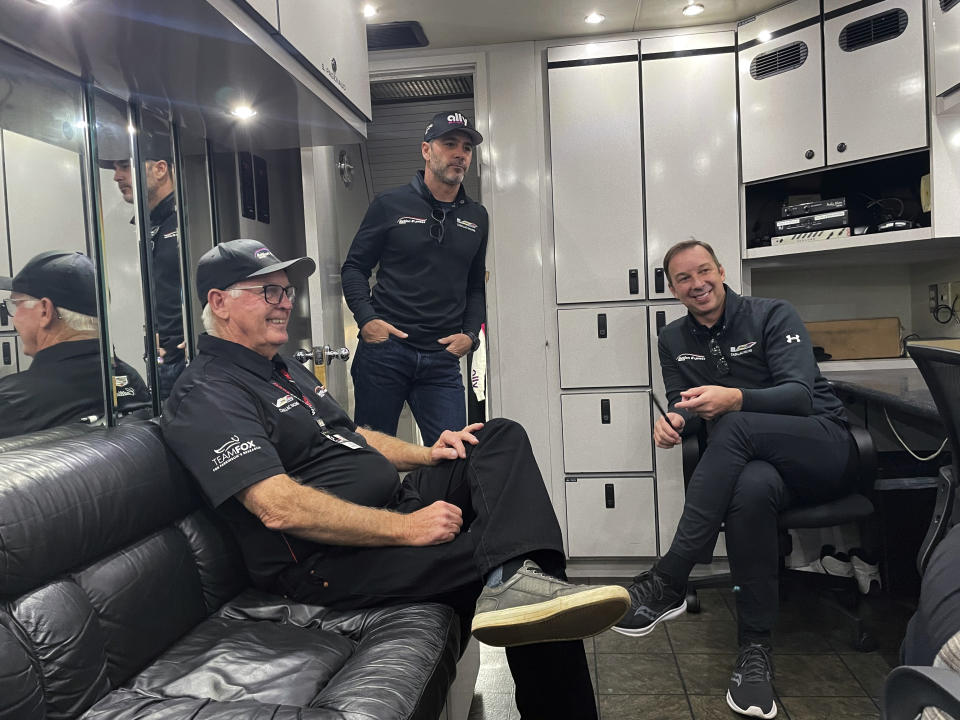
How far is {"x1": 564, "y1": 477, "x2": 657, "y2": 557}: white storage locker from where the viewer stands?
3.16 meters

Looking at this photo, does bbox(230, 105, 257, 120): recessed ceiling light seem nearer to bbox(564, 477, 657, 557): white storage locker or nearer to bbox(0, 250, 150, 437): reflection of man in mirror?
bbox(0, 250, 150, 437): reflection of man in mirror

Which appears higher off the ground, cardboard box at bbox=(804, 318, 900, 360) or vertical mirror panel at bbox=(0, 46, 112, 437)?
vertical mirror panel at bbox=(0, 46, 112, 437)

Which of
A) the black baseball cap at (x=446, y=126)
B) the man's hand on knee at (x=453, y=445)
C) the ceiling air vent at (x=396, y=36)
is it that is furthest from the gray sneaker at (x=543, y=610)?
the ceiling air vent at (x=396, y=36)

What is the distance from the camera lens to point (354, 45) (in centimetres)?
234

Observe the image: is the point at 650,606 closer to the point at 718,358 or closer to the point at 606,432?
the point at 718,358

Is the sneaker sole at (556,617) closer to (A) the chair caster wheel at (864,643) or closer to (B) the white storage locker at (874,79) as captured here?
(A) the chair caster wheel at (864,643)

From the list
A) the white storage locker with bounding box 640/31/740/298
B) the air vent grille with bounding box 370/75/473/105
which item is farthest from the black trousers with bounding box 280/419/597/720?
the air vent grille with bounding box 370/75/473/105

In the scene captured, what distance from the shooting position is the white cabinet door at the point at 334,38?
6.03ft

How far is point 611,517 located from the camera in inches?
125

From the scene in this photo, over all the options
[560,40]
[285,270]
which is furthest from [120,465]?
[560,40]

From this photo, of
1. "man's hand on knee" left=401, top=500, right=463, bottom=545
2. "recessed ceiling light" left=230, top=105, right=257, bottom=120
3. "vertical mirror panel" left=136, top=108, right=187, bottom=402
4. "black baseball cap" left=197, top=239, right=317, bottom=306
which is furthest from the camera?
"recessed ceiling light" left=230, top=105, right=257, bottom=120

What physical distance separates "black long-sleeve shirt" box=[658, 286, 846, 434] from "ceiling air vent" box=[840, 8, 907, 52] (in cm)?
110

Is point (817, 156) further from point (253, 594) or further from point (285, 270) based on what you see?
point (253, 594)

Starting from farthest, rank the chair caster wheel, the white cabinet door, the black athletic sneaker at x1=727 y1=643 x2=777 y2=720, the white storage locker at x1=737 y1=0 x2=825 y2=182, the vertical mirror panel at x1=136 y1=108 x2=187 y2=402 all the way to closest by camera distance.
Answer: the white storage locker at x1=737 y1=0 x2=825 y2=182 → the chair caster wheel → the vertical mirror panel at x1=136 y1=108 x2=187 y2=402 → the black athletic sneaker at x1=727 y1=643 x2=777 y2=720 → the white cabinet door
